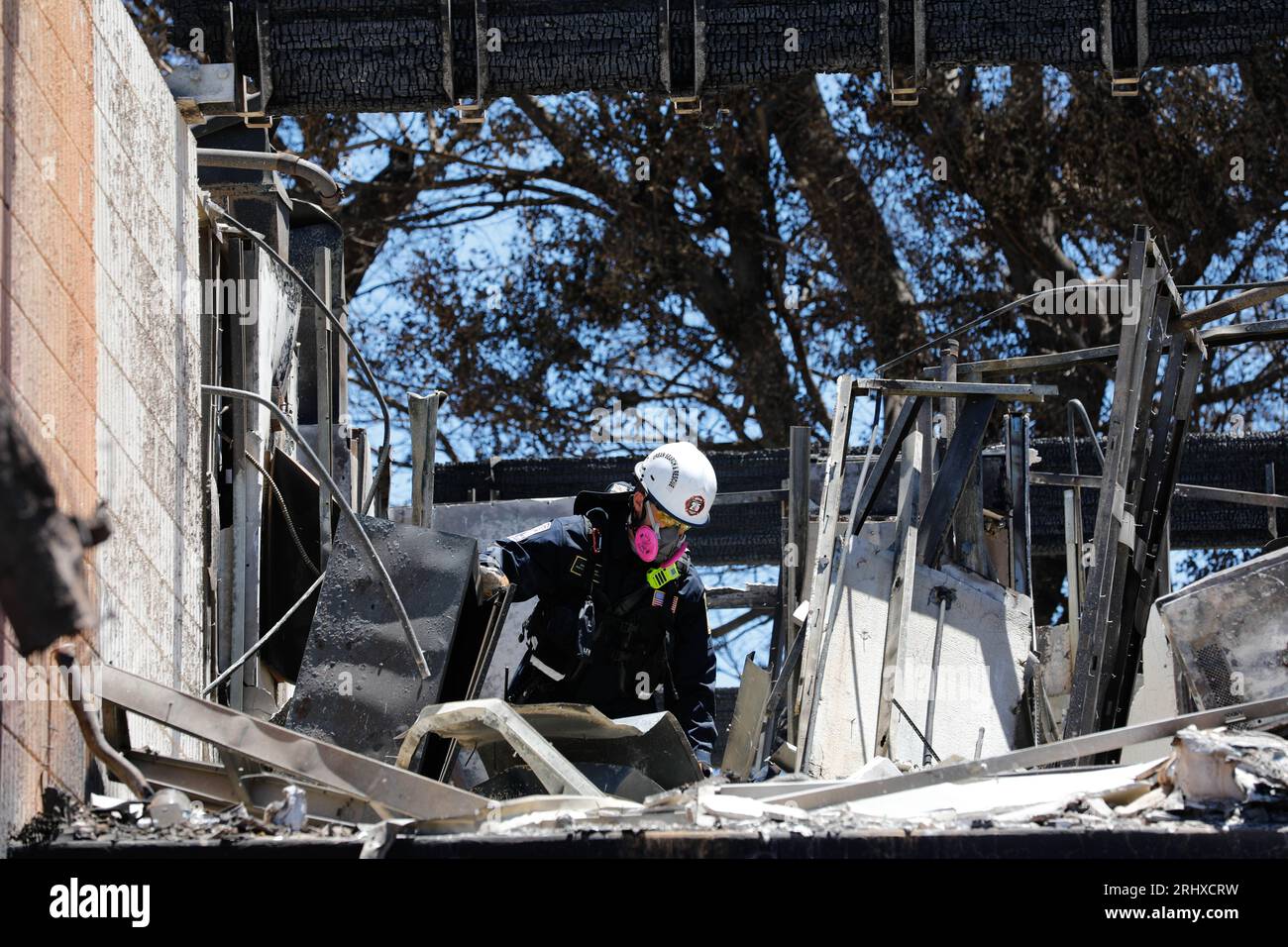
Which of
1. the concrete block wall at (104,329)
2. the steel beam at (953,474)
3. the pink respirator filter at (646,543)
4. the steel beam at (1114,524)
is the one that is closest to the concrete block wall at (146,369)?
the concrete block wall at (104,329)

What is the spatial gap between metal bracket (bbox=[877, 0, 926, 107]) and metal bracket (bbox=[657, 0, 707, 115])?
0.82 m

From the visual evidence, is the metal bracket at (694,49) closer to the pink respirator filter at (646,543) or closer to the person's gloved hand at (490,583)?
the pink respirator filter at (646,543)

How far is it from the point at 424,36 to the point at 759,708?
142 inches

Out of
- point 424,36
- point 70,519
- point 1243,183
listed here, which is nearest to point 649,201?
point 1243,183

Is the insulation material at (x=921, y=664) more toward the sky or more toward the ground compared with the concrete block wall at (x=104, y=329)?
more toward the ground

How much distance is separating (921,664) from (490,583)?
3356 millimetres

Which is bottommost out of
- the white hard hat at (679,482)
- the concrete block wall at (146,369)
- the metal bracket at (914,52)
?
the white hard hat at (679,482)

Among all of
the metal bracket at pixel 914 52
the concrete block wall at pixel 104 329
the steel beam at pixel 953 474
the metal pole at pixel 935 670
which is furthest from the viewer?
the steel beam at pixel 953 474

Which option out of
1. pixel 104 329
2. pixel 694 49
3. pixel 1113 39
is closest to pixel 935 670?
pixel 1113 39

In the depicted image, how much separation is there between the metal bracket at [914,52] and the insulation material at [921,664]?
92.7 inches

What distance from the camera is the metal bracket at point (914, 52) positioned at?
785 cm

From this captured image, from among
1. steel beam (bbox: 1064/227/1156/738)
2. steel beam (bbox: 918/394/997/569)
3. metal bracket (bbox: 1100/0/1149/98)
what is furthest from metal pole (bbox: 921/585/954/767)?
metal bracket (bbox: 1100/0/1149/98)

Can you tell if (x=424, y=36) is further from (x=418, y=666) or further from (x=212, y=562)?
(x=418, y=666)

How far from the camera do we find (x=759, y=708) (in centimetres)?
837
